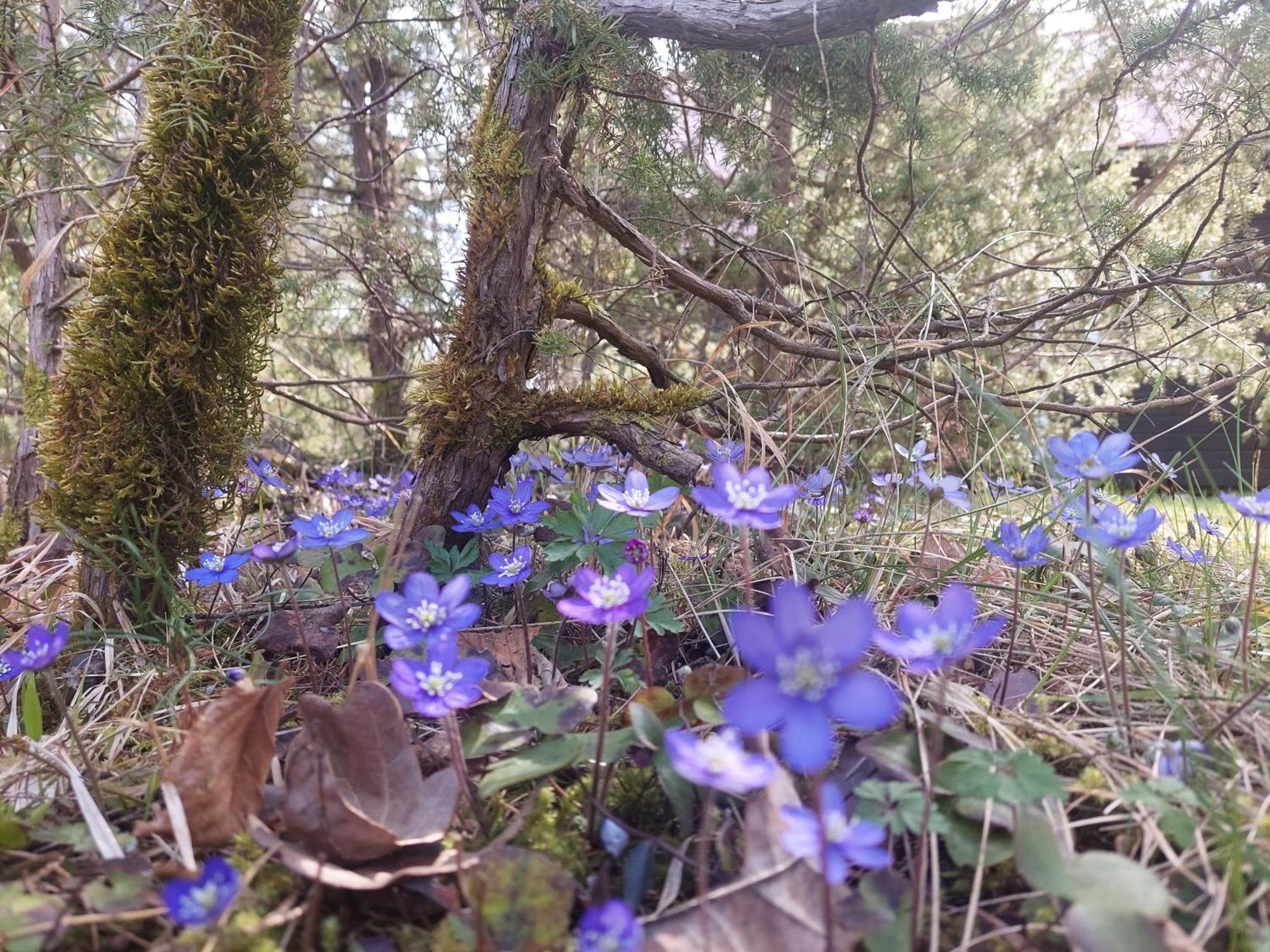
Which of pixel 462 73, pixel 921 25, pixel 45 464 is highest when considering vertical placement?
pixel 921 25

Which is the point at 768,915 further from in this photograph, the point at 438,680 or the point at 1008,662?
the point at 1008,662

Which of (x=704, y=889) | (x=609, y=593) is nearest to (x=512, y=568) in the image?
(x=609, y=593)

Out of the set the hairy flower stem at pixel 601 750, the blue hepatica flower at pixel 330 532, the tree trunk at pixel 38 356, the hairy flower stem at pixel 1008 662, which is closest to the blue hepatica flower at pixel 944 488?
the hairy flower stem at pixel 1008 662

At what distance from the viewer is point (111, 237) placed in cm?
161

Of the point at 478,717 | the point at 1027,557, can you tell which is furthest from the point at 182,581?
the point at 1027,557

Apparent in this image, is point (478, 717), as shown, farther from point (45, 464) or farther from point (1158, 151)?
point (1158, 151)

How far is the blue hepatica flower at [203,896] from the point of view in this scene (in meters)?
0.75

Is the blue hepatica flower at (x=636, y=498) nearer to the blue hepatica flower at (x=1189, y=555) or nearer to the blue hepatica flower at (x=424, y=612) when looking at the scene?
the blue hepatica flower at (x=424, y=612)

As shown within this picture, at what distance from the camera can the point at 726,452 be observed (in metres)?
1.84

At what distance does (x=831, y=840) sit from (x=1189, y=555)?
1.74 metres

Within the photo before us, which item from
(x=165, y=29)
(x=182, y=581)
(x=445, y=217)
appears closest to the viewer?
(x=165, y=29)

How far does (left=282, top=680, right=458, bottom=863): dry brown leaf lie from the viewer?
880 mm

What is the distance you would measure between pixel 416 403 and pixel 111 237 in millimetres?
730

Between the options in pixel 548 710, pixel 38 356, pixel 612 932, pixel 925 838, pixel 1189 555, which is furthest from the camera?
pixel 38 356
